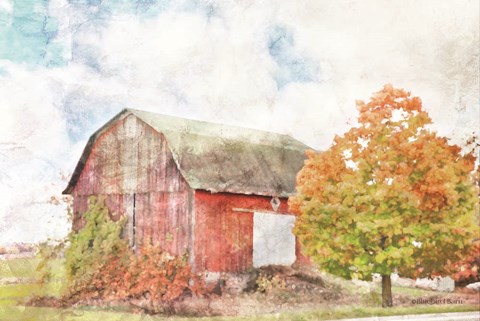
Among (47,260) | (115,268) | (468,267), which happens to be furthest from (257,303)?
(468,267)

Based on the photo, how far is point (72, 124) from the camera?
6.08 metres

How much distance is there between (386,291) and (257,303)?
1.36 meters

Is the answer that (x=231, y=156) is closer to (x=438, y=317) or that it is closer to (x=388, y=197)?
(x=388, y=197)

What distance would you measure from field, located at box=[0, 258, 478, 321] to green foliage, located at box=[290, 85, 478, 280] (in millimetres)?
262

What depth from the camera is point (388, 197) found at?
22.9 ft

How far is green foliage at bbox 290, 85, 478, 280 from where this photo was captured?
22.9ft

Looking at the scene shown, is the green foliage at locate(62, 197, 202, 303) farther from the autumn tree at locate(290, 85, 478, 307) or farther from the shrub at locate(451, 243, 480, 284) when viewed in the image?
the shrub at locate(451, 243, 480, 284)

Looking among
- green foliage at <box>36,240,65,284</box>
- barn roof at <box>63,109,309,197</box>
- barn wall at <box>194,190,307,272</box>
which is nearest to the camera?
green foliage at <box>36,240,65,284</box>

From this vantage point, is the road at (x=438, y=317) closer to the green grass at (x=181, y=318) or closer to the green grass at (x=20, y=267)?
the green grass at (x=181, y=318)

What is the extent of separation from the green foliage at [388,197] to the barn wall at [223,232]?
1.25 ft

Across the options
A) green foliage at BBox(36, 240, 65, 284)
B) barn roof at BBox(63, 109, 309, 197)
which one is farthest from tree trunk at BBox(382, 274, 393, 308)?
green foliage at BBox(36, 240, 65, 284)

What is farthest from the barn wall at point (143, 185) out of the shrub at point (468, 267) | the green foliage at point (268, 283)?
the shrub at point (468, 267)

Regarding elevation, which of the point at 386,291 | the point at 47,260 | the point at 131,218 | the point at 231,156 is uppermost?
the point at 231,156

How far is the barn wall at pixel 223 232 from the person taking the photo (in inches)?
278
